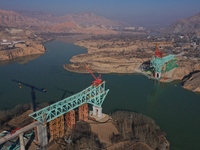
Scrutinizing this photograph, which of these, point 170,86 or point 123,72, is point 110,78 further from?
point 170,86

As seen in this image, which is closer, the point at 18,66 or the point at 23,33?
the point at 18,66

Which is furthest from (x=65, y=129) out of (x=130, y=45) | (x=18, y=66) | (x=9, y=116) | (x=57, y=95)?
(x=130, y=45)

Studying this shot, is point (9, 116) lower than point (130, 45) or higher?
lower

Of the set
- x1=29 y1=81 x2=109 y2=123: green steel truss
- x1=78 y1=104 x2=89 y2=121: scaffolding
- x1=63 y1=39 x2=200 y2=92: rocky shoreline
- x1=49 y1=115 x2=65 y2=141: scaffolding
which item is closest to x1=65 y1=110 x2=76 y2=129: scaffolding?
x1=29 y1=81 x2=109 y2=123: green steel truss

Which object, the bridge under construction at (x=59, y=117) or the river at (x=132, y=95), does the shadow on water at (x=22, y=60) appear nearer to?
the river at (x=132, y=95)

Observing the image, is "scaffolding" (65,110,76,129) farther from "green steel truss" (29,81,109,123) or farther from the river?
the river

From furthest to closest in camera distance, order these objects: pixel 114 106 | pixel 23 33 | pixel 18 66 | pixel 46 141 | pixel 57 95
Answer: pixel 23 33 < pixel 18 66 < pixel 57 95 < pixel 114 106 < pixel 46 141

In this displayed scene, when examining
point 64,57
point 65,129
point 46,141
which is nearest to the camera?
point 46,141
